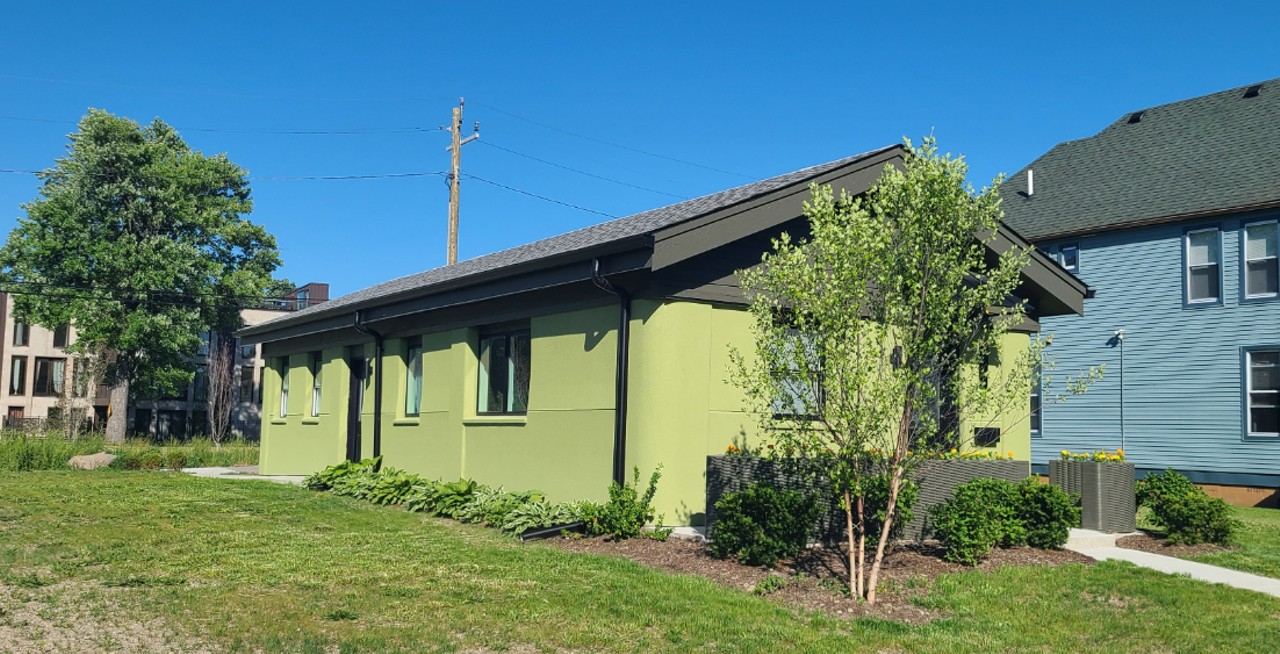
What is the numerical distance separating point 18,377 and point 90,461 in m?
40.6

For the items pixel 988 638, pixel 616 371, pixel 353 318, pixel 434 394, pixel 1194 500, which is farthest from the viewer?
pixel 353 318

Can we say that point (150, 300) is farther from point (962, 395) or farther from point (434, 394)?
point (962, 395)

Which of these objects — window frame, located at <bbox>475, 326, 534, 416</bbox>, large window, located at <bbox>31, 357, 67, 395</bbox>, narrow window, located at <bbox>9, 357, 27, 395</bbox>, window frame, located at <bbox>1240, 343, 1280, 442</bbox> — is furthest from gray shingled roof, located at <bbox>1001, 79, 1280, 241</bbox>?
narrow window, located at <bbox>9, 357, 27, 395</bbox>

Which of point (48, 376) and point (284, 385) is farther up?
point (48, 376)

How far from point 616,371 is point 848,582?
4507 millimetres

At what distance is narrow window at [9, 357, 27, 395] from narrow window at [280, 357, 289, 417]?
140 feet

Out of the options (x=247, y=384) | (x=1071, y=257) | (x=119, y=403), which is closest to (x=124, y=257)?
(x=119, y=403)

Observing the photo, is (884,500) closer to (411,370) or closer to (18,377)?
(411,370)

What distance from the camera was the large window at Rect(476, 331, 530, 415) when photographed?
1538 cm

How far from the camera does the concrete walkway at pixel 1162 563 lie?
9.68m

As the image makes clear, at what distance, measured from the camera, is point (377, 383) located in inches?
752

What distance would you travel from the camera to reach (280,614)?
26.5 ft

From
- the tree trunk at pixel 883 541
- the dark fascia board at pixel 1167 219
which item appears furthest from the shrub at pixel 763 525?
the dark fascia board at pixel 1167 219

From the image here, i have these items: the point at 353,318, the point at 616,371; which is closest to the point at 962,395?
the point at 616,371
